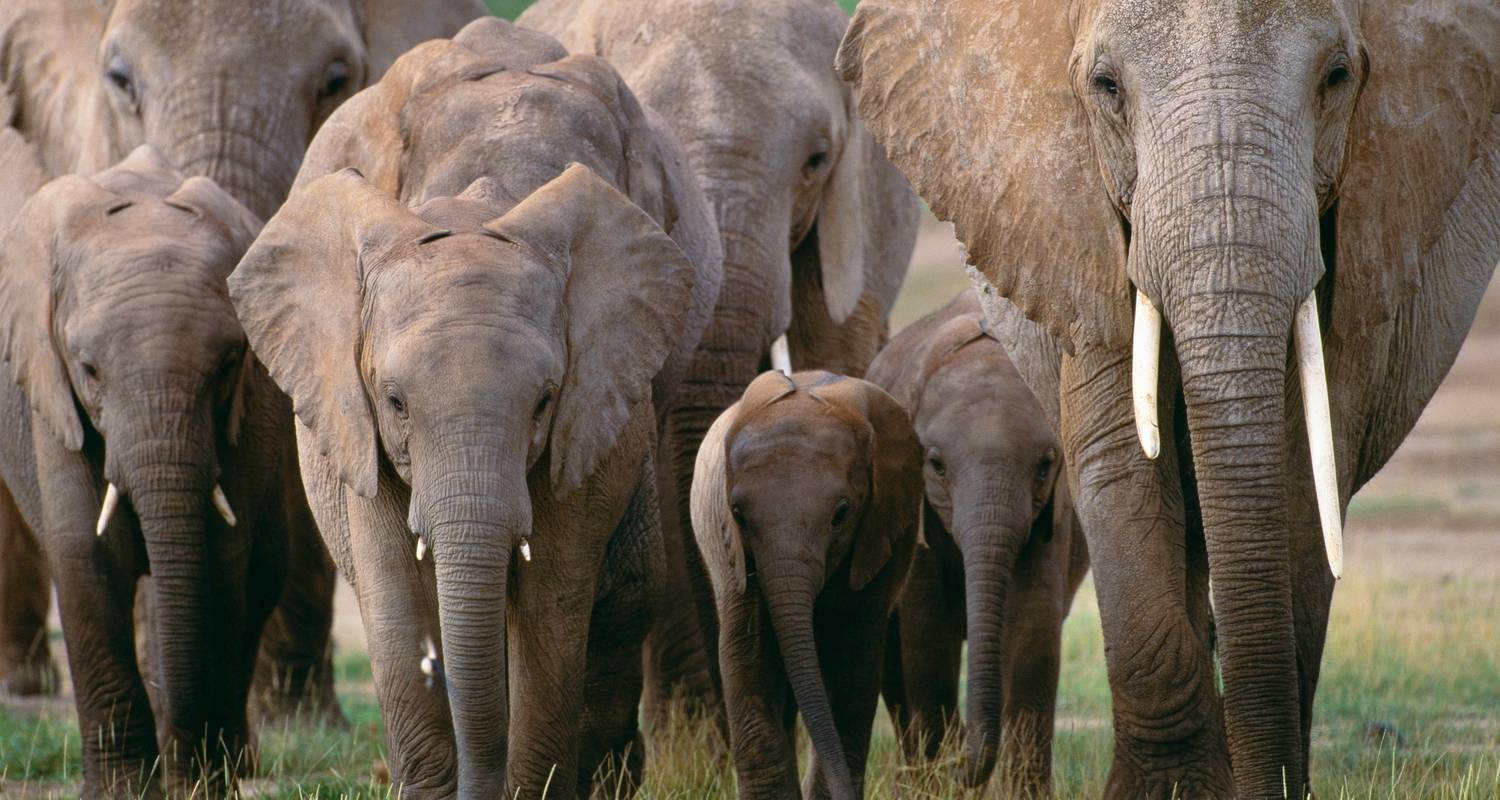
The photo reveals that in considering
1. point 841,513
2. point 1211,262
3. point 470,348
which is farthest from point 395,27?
point 1211,262

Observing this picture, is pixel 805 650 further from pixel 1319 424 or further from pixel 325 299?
pixel 1319 424

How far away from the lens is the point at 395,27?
10.3m

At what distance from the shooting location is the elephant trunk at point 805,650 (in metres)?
6.76

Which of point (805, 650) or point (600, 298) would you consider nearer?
point (600, 298)

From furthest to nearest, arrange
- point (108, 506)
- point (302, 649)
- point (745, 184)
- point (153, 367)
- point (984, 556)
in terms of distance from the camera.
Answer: point (302, 649) → point (745, 184) → point (984, 556) → point (108, 506) → point (153, 367)

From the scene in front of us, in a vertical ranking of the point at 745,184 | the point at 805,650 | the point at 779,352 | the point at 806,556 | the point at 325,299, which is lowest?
the point at 805,650

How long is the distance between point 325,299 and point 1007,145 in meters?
1.71

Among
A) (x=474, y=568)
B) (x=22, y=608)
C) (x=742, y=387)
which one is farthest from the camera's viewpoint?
(x=22, y=608)

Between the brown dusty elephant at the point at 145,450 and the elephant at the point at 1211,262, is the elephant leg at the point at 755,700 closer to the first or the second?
the elephant at the point at 1211,262

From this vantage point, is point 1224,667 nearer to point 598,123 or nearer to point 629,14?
point 598,123

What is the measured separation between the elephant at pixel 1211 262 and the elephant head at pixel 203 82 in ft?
10.1

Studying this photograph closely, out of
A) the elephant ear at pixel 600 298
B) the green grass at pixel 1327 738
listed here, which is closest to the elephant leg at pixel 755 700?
the green grass at pixel 1327 738

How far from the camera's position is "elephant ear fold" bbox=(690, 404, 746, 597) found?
7.06 meters

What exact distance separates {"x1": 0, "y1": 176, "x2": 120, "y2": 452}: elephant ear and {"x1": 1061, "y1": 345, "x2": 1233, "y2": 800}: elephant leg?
2992mm
